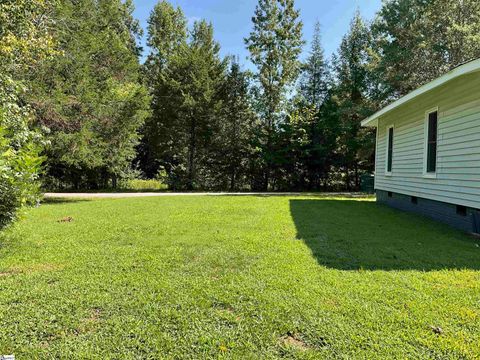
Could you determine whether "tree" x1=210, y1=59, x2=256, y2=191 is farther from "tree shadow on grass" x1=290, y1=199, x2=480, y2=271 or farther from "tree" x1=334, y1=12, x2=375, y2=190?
"tree shadow on grass" x1=290, y1=199, x2=480, y2=271

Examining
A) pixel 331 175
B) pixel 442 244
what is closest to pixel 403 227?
pixel 442 244

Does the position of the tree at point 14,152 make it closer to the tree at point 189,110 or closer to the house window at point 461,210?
the house window at point 461,210

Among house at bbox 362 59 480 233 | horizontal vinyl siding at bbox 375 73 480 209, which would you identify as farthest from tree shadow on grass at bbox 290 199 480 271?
horizontal vinyl siding at bbox 375 73 480 209

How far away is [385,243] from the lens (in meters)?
5.12

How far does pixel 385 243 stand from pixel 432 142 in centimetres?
390

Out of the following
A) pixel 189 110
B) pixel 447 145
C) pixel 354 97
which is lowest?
pixel 447 145

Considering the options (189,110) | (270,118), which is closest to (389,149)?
(270,118)

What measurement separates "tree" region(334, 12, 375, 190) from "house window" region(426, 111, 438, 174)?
390 inches

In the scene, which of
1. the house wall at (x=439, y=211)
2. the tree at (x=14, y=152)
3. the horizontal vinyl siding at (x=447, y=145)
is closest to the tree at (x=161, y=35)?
the tree at (x=14, y=152)

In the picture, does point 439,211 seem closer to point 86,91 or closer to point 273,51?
point 86,91

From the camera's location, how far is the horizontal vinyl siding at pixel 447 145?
19.6 feet

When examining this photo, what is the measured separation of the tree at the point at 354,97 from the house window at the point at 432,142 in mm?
9911

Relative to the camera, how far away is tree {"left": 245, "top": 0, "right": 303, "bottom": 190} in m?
21.1

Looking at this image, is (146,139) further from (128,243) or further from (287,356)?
(287,356)
